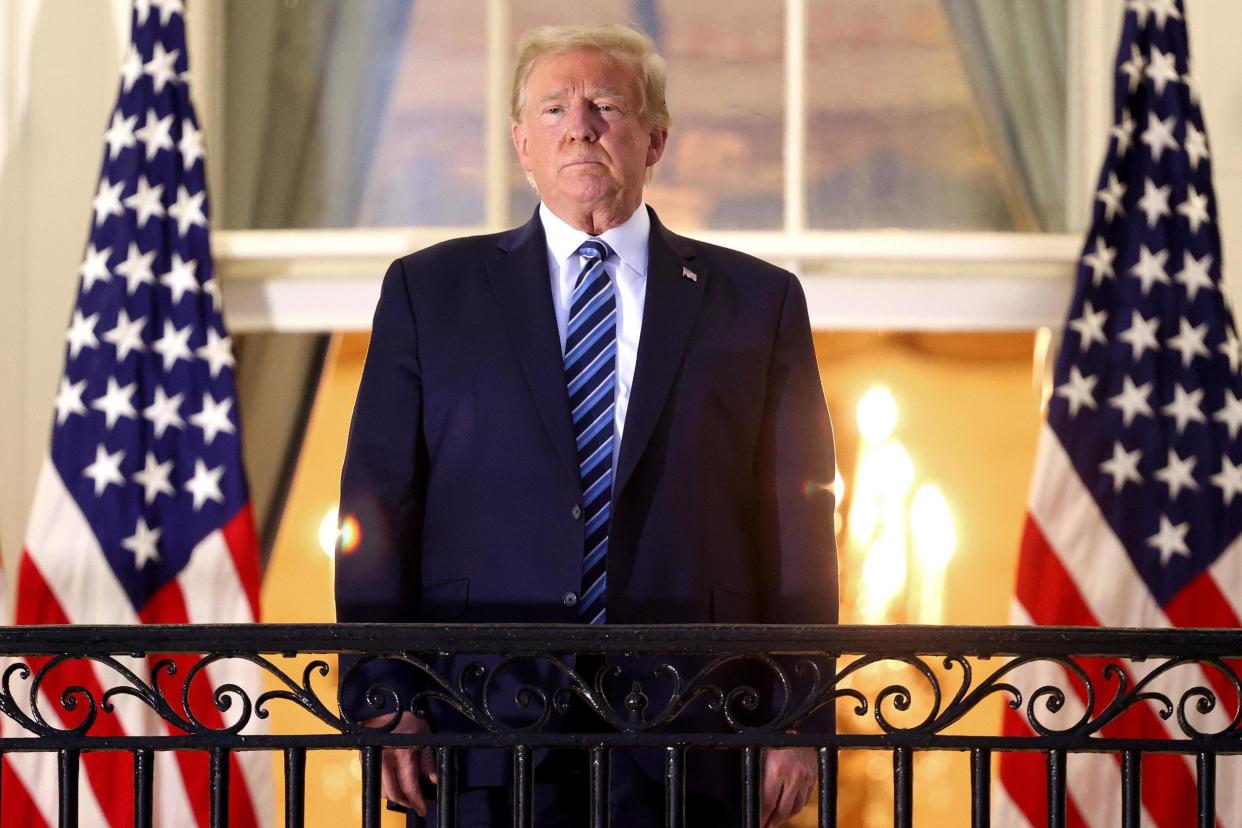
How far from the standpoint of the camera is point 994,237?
149 inches

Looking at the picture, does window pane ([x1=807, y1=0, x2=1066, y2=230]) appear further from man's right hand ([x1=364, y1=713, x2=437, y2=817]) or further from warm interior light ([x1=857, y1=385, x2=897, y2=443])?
man's right hand ([x1=364, y1=713, x2=437, y2=817])

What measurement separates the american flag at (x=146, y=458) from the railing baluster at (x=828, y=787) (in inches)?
72.2

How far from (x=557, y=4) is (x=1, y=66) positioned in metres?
1.39

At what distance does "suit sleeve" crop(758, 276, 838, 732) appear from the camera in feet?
6.99

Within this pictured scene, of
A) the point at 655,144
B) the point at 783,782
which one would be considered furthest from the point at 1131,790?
the point at 655,144

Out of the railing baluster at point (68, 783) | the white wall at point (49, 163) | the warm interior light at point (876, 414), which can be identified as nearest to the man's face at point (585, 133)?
the railing baluster at point (68, 783)

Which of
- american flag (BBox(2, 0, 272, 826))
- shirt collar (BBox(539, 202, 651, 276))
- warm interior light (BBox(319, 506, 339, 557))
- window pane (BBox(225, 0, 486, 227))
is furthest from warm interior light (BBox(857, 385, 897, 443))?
shirt collar (BBox(539, 202, 651, 276))

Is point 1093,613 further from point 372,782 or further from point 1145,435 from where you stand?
point 372,782

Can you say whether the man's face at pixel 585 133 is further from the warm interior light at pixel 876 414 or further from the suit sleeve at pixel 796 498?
the warm interior light at pixel 876 414

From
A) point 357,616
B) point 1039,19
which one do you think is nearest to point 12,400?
point 357,616

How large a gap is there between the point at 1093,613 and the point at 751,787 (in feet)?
6.04

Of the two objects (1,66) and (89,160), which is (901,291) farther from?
(1,66)

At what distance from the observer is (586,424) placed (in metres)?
2.10

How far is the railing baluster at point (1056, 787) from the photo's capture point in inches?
73.1
